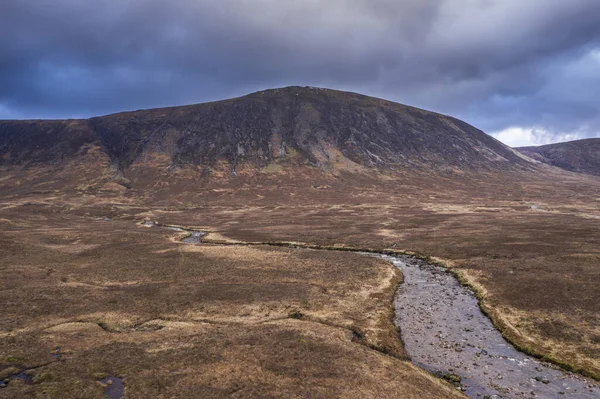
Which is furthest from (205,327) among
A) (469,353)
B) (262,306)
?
(469,353)

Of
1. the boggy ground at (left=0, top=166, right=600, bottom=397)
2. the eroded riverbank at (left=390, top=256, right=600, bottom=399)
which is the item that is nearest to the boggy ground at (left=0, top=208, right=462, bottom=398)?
the boggy ground at (left=0, top=166, right=600, bottom=397)

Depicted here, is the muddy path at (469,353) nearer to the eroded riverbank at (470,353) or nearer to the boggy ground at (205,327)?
the eroded riverbank at (470,353)

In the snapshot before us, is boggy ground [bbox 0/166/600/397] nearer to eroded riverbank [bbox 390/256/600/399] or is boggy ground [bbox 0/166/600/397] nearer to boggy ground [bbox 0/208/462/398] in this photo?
boggy ground [bbox 0/208/462/398]

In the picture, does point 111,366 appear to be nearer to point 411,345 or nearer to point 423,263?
point 411,345

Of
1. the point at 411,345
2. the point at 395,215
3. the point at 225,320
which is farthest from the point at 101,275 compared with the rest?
the point at 395,215

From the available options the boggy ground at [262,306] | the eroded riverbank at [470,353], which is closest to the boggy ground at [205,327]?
the boggy ground at [262,306]
